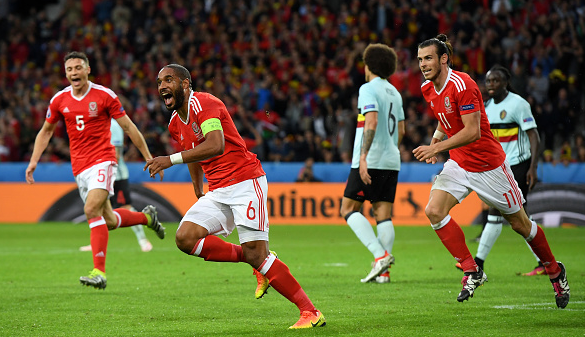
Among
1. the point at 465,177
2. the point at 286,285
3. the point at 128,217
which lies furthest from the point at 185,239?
the point at 128,217

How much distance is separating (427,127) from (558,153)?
2.86m

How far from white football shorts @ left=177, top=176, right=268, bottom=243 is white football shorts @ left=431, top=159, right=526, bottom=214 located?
5.75 ft

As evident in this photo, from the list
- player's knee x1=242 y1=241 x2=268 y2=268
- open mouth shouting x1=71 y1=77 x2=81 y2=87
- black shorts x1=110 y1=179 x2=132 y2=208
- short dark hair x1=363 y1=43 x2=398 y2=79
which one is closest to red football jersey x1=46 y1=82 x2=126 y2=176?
open mouth shouting x1=71 y1=77 x2=81 y2=87

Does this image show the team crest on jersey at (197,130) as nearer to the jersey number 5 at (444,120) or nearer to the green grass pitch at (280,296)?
the green grass pitch at (280,296)

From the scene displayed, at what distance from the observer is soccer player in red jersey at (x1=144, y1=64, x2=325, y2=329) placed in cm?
586

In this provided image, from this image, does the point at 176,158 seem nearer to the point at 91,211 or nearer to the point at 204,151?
the point at 204,151

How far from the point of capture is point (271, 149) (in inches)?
798

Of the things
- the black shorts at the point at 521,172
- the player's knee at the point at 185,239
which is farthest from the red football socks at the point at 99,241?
the black shorts at the point at 521,172

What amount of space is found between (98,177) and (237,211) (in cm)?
Result: 316

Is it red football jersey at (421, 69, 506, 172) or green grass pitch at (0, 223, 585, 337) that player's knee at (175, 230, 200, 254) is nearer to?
green grass pitch at (0, 223, 585, 337)

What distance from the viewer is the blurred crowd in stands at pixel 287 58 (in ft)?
61.6

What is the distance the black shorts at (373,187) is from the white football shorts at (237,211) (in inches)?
114

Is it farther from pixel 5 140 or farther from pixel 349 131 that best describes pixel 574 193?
pixel 5 140

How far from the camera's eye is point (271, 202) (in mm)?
17984
